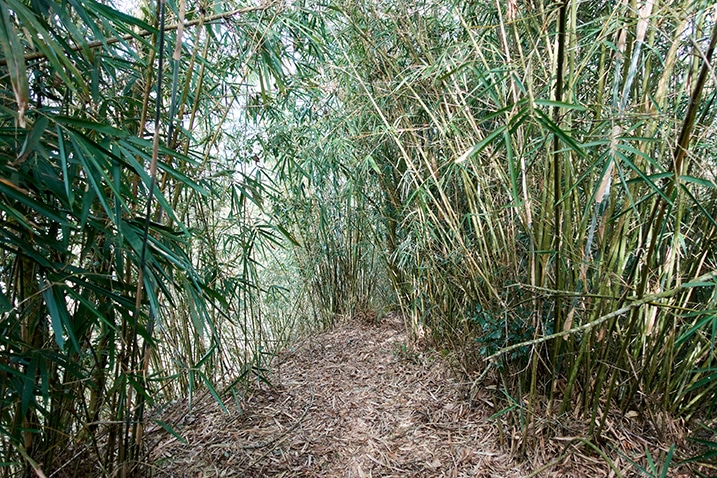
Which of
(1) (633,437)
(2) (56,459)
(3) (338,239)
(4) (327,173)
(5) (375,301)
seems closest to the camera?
(2) (56,459)

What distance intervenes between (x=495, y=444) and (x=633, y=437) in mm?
471

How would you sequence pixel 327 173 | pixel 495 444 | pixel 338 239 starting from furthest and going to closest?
1. pixel 338 239
2. pixel 327 173
3. pixel 495 444

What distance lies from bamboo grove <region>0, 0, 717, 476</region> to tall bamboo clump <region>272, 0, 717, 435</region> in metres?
0.01

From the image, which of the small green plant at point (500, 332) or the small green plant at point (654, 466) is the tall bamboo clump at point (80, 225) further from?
the small green plant at point (654, 466)

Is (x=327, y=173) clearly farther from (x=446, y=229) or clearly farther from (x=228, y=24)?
(x=228, y=24)

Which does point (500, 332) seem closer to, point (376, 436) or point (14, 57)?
point (376, 436)

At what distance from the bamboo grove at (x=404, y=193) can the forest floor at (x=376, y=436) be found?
0.40ft

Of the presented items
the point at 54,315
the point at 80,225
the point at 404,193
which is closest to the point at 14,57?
the point at 80,225

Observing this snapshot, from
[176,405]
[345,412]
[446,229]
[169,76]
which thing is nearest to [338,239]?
[446,229]

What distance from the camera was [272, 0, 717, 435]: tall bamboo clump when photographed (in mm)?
1162

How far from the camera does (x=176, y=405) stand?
1971 millimetres

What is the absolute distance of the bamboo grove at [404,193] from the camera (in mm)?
910

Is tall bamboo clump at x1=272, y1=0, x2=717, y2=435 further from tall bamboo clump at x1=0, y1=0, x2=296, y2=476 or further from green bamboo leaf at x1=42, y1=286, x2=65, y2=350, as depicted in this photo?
green bamboo leaf at x1=42, y1=286, x2=65, y2=350

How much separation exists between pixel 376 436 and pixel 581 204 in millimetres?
1280
